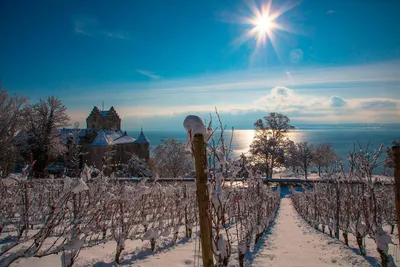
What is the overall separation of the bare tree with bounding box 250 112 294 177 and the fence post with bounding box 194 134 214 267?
30.7 metres

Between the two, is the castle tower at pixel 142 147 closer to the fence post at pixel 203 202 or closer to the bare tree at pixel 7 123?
the bare tree at pixel 7 123

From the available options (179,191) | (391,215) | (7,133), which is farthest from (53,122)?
(391,215)

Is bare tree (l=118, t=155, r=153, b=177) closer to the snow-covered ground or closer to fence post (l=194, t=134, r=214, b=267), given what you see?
the snow-covered ground

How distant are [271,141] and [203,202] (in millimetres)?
30995

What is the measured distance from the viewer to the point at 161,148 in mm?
37531

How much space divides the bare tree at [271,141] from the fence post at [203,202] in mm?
30709

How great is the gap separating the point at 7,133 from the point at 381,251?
24.6 m

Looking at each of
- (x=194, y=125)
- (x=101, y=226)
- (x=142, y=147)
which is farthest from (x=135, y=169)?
(x=194, y=125)

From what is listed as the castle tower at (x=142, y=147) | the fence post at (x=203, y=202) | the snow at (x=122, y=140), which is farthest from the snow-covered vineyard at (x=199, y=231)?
the snow at (x=122, y=140)

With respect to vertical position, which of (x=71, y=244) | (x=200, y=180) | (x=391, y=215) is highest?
(x=200, y=180)

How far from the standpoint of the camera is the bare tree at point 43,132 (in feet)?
80.4

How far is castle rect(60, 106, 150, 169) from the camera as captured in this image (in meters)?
35.6

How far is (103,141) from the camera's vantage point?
3634 centimetres

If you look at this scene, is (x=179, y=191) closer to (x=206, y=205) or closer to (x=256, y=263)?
(x=256, y=263)
